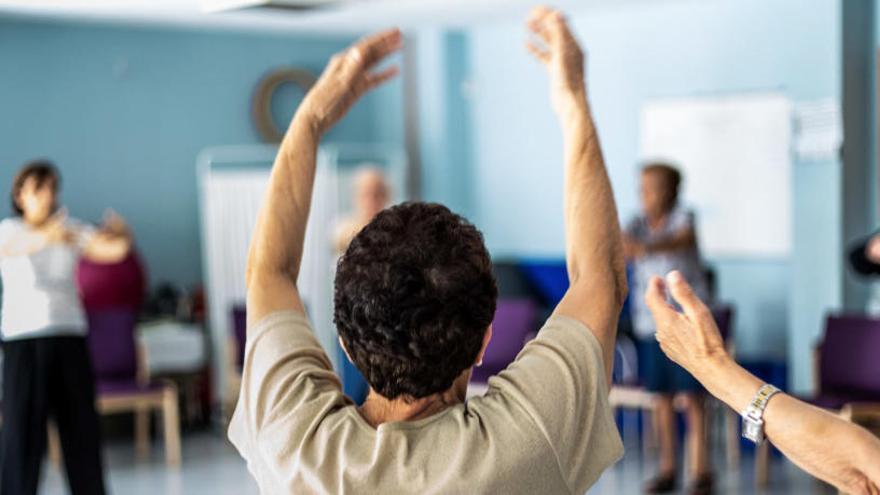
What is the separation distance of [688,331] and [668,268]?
15.0ft

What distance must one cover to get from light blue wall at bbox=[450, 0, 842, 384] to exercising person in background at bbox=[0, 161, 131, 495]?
12.1ft

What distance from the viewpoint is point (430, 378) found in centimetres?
150

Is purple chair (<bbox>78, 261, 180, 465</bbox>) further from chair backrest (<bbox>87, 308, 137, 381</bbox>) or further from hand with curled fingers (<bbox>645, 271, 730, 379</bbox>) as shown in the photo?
hand with curled fingers (<bbox>645, 271, 730, 379</bbox>)

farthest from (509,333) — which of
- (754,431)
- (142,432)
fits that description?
(754,431)

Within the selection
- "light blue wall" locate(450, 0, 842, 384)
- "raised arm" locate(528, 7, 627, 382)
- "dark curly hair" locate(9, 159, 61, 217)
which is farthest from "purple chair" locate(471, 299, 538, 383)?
"raised arm" locate(528, 7, 627, 382)

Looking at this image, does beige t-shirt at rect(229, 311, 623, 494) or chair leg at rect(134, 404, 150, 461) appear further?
chair leg at rect(134, 404, 150, 461)

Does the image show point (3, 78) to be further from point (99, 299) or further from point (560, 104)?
point (560, 104)

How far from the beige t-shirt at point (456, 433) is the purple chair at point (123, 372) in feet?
18.5

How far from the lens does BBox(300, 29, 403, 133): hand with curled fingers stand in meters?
1.78

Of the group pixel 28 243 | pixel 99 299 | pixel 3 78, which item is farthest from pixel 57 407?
pixel 3 78

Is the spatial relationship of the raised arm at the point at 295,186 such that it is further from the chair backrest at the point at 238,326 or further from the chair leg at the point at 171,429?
the chair backrest at the point at 238,326

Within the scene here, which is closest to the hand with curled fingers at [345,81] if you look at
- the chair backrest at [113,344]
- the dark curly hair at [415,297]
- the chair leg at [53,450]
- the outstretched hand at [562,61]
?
the outstretched hand at [562,61]

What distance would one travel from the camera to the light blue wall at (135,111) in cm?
799

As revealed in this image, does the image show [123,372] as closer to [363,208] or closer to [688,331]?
[363,208]
